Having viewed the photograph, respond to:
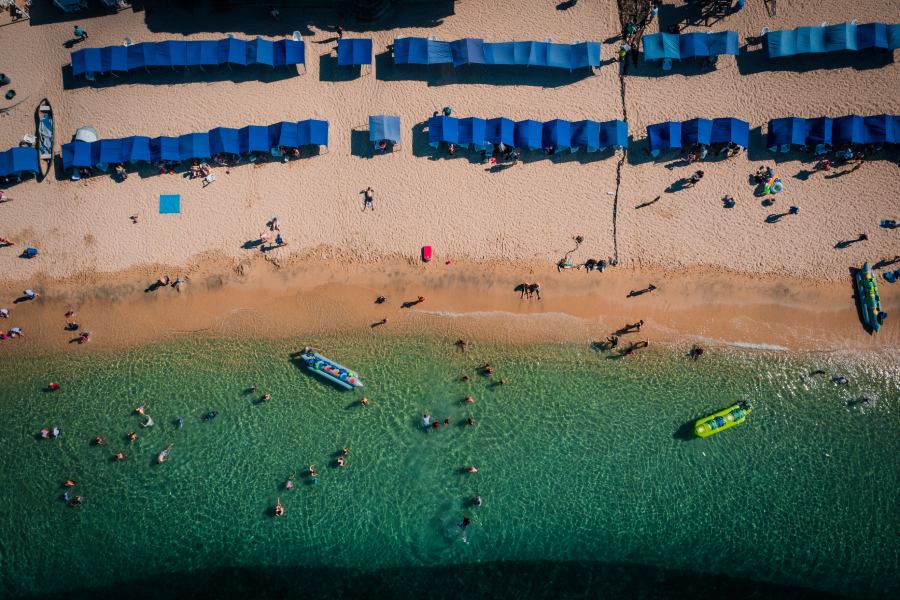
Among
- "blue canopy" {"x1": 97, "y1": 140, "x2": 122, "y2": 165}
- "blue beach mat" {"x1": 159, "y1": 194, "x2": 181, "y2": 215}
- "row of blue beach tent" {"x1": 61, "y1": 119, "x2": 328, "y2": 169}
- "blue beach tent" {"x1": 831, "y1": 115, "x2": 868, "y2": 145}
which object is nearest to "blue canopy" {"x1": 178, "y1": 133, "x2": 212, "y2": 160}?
"row of blue beach tent" {"x1": 61, "y1": 119, "x2": 328, "y2": 169}

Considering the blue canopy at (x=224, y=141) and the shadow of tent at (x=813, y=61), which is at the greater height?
the shadow of tent at (x=813, y=61)

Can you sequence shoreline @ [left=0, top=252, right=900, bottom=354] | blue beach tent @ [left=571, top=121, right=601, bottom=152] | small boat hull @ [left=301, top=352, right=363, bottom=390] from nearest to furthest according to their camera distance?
1. small boat hull @ [left=301, top=352, right=363, bottom=390]
2. shoreline @ [left=0, top=252, right=900, bottom=354]
3. blue beach tent @ [left=571, top=121, right=601, bottom=152]

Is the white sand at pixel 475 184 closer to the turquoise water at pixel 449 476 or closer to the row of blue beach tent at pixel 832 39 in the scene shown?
the row of blue beach tent at pixel 832 39

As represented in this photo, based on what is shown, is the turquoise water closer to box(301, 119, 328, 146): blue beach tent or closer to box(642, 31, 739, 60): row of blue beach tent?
box(301, 119, 328, 146): blue beach tent

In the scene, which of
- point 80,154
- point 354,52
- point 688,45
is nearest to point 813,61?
point 688,45

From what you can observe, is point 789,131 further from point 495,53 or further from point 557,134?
point 495,53

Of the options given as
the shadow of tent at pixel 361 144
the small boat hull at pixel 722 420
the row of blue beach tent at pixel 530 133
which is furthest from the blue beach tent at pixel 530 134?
the small boat hull at pixel 722 420
